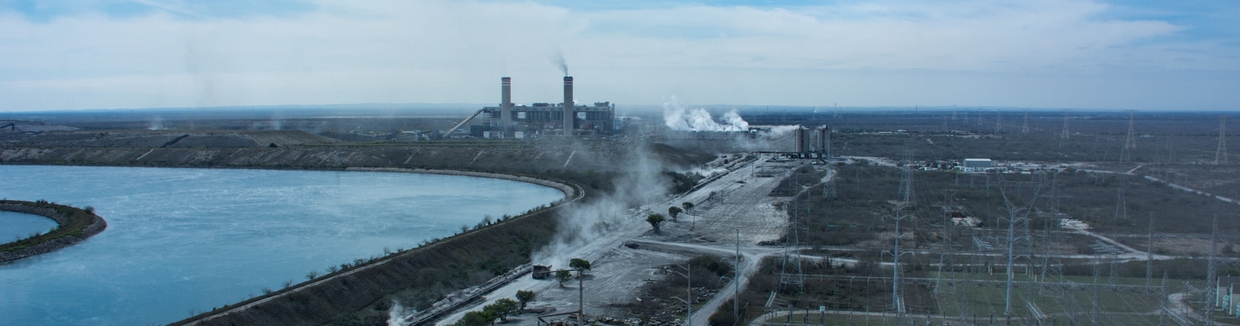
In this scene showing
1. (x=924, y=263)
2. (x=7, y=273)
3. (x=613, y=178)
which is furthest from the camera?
(x=613, y=178)

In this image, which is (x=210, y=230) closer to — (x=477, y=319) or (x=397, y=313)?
(x=397, y=313)

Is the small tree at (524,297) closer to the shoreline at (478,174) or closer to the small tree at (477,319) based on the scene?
the small tree at (477,319)

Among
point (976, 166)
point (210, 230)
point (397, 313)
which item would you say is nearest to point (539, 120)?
point (976, 166)

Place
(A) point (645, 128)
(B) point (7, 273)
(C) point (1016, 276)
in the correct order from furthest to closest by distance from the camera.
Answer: (A) point (645, 128), (B) point (7, 273), (C) point (1016, 276)

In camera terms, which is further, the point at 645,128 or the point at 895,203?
the point at 645,128

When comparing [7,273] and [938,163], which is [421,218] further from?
[938,163]

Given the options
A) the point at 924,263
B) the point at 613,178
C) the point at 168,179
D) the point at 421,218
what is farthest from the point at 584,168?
the point at 924,263

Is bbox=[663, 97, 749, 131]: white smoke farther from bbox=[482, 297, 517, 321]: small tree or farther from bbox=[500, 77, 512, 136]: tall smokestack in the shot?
bbox=[482, 297, 517, 321]: small tree
